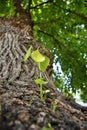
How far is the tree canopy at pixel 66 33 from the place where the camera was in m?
7.79

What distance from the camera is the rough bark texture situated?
4.40 feet

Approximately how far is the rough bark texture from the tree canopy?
9.52 feet

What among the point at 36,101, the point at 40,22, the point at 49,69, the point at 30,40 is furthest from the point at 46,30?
the point at 36,101

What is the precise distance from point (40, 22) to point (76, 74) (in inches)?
65.3

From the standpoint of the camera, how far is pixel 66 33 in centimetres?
827

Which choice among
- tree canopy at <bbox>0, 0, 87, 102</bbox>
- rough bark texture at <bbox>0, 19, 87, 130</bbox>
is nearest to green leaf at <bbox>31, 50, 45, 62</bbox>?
rough bark texture at <bbox>0, 19, 87, 130</bbox>

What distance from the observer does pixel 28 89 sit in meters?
2.34

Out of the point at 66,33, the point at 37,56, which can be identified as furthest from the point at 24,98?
the point at 66,33

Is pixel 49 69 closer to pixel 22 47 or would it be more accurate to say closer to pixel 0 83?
pixel 22 47

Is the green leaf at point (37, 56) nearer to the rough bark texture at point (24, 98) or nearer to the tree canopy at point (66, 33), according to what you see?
the rough bark texture at point (24, 98)

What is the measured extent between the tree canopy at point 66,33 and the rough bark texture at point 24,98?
2.90 meters

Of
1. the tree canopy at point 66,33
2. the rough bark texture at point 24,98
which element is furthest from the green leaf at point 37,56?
the tree canopy at point 66,33

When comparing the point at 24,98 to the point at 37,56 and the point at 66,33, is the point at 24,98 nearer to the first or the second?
the point at 37,56

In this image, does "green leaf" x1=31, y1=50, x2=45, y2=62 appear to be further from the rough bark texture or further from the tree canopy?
the tree canopy
